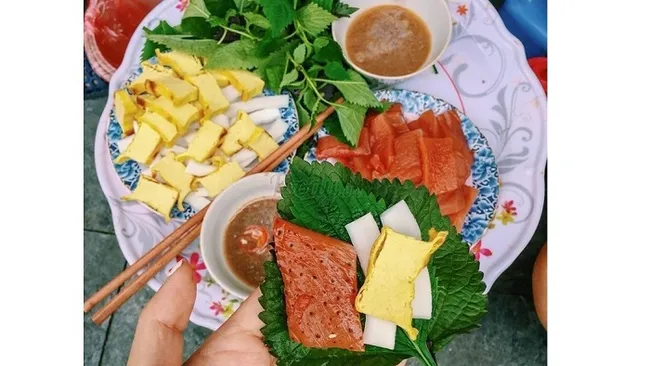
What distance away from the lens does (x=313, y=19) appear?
1.55m

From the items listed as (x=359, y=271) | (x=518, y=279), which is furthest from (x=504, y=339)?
(x=359, y=271)

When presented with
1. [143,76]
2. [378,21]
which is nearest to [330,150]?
[378,21]

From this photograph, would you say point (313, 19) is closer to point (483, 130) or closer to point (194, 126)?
point (194, 126)

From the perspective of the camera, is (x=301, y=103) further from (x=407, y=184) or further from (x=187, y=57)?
(x=407, y=184)

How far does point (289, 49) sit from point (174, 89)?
0.35 meters

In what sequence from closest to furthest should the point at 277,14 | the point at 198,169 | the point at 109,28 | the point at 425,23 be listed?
the point at 277,14 < the point at 198,169 < the point at 425,23 < the point at 109,28

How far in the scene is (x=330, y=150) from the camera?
1.58 m

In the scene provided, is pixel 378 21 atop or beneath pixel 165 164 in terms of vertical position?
atop

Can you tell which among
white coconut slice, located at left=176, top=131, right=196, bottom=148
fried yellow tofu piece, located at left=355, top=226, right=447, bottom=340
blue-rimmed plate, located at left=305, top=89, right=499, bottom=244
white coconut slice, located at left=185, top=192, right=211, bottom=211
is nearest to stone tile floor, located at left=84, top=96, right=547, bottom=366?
blue-rimmed plate, located at left=305, top=89, right=499, bottom=244

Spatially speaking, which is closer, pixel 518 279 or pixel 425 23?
pixel 425 23

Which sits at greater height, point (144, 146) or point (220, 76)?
point (220, 76)

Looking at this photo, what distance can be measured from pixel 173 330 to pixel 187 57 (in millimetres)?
815

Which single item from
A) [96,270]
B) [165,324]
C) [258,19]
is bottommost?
[96,270]

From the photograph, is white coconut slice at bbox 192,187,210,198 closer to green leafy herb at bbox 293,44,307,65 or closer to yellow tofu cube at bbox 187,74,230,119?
yellow tofu cube at bbox 187,74,230,119
